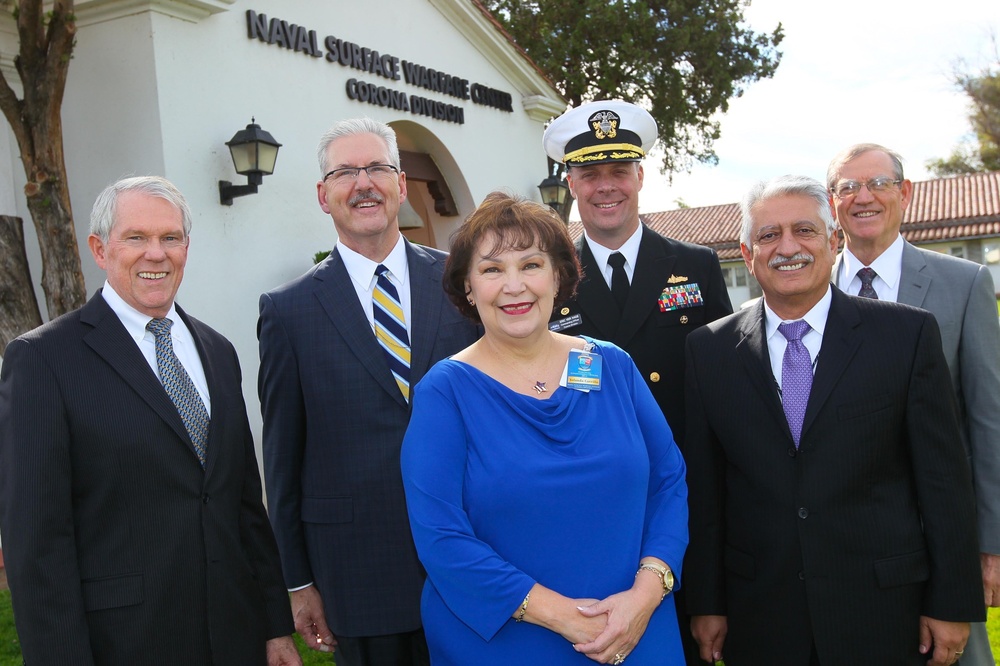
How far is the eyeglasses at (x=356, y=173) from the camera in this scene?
10.1 feet

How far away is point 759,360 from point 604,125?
4.10ft

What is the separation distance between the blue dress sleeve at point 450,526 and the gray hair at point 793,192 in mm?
1191

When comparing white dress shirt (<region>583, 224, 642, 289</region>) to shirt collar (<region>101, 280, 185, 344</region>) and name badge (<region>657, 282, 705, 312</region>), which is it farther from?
shirt collar (<region>101, 280, 185, 344</region>)

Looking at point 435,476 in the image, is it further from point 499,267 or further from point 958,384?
point 958,384

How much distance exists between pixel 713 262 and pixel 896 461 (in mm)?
1158

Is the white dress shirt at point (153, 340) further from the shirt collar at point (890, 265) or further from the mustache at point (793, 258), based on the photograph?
the shirt collar at point (890, 265)

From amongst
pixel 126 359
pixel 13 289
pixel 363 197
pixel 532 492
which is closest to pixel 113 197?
pixel 126 359

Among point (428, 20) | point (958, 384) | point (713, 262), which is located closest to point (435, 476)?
point (713, 262)

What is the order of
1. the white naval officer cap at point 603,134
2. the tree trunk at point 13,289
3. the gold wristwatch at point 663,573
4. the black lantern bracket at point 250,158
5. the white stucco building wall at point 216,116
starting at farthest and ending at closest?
1. the black lantern bracket at point 250,158
2. the white stucco building wall at point 216,116
3. the tree trunk at point 13,289
4. the white naval officer cap at point 603,134
5. the gold wristwatch at point 663,573

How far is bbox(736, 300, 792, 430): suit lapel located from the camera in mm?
2646

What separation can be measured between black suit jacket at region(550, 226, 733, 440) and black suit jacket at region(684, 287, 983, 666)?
564 mm

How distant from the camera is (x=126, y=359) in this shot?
2.50 metres

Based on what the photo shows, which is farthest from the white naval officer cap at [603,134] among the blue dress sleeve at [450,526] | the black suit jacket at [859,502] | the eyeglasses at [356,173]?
the blue dress sleeve at [450,526]

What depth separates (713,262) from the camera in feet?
11.4
